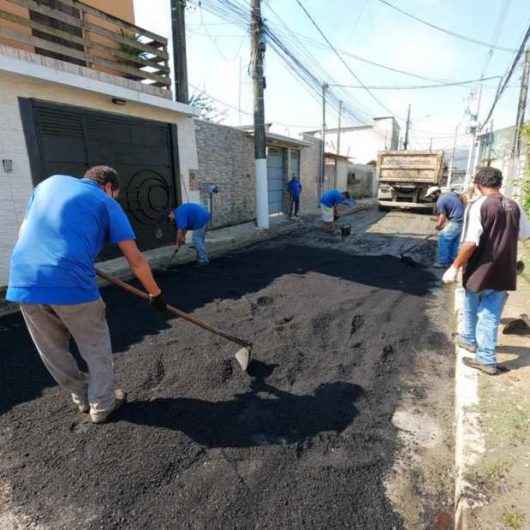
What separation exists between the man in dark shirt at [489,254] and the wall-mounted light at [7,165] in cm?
608

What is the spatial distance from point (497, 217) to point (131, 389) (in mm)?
3164

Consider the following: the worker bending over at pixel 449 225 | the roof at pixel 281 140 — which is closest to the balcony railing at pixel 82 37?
the roof at pixel 281 140

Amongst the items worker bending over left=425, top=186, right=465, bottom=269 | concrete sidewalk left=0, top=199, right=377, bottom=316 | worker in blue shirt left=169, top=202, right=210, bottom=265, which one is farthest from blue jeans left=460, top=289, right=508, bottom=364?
concrete sidewalk left=0, top=199, right=377, bottom=316

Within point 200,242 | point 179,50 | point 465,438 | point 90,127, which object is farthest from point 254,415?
point 179,50

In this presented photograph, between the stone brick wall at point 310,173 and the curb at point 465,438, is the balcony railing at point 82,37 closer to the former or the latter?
the curb at point 465,438

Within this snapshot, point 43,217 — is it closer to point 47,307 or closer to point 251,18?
point 47,307

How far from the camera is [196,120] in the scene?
1002 cm

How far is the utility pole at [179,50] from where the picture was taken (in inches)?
316

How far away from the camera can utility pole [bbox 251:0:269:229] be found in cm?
959

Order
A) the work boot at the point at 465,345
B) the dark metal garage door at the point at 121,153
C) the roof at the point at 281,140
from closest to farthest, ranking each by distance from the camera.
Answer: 1. the work boot at the point at 465,345
2. the dark metal garage door at the point at 121,153
3. the roof at the point at 281,140

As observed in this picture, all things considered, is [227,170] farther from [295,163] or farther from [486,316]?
[486,316]

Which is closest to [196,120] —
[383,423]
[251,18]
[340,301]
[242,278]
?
[251,18]

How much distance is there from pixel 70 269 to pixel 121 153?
225 inches

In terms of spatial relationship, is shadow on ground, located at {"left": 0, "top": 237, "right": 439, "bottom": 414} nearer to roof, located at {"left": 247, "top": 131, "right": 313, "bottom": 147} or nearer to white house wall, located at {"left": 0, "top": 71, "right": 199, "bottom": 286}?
white house wall, located at {"left": 0, "top": 71, "right": 199, "bottom": 286}
